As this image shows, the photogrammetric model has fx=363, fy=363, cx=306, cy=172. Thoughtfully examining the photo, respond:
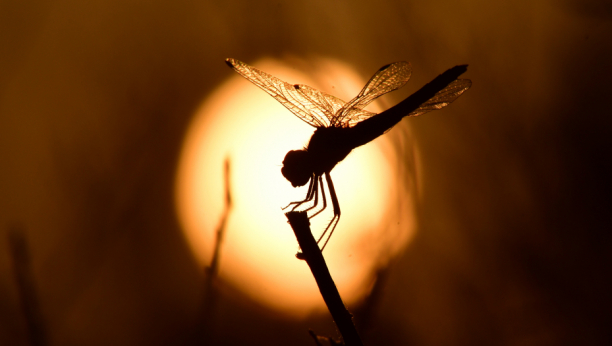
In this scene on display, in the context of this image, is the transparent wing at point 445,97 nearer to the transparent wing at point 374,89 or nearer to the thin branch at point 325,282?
→ the transparent wing at point 374,89

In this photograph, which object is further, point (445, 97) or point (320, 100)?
point (445, 97)

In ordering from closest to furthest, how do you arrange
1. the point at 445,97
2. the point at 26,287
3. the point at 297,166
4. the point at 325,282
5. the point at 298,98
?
1. the point at 325,282
2. the point at 26,287
3. the point at 297,166
4. the point at 298,98
5. the point at 445,97

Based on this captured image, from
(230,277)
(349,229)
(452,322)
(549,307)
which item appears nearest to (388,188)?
(349,229)

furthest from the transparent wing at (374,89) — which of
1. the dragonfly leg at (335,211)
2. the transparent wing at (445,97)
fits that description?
the dragonfly leg at (335,211)

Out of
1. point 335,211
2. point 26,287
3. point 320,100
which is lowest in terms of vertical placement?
point 335,211

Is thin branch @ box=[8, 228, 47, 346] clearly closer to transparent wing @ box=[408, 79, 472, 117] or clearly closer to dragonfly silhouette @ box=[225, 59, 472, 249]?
dragonfly silhouette @ box=[225, 59, 472, 249]

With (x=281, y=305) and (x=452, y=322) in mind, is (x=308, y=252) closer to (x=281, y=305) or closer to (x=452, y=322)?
(x=281, y=305)

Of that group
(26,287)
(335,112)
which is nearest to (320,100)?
(335,112)

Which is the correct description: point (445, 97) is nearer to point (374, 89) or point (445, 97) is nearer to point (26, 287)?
point (374, 89)
